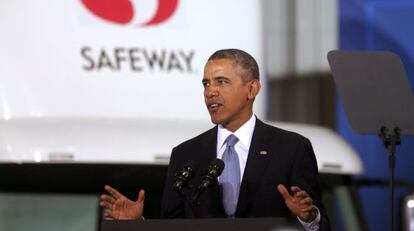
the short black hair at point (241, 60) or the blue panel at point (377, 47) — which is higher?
the short black hair at point (241, 60)

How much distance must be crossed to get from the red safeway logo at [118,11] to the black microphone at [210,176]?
2.39 meters

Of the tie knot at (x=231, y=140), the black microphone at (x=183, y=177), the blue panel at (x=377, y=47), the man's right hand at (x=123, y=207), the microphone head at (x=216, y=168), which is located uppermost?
the tie knot at (x=231, y=140)

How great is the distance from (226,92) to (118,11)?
2.23 m

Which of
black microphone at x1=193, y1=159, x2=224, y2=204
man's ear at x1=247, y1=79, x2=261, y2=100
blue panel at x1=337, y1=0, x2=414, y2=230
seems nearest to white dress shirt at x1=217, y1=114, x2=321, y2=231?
man's ear at x1=247, y1=79, x2=261, y2=100

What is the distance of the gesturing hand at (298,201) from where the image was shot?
5324mm

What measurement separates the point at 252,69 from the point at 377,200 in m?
6.20

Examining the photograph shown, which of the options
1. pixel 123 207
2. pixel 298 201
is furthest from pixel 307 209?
pixel 123 207

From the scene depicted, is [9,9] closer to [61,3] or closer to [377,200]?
[61,3]

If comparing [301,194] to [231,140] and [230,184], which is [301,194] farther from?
[231,140]

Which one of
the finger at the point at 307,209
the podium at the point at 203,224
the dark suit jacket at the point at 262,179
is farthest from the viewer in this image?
the dark suit jacket at the point at 262,179

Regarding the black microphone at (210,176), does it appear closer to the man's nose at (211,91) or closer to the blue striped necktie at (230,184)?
the blue striped necktie at (230,184)

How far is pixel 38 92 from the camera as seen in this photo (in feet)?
24.9

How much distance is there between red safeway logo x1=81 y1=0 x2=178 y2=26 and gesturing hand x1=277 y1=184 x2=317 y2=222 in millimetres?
2568

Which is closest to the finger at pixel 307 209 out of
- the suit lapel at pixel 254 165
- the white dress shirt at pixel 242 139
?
the suit lapel at pixel 254 165
